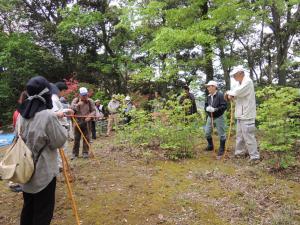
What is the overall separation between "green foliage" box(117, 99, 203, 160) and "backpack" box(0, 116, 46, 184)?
4152 millimetres

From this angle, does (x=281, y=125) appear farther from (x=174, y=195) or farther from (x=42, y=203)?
(x=42, y=203)

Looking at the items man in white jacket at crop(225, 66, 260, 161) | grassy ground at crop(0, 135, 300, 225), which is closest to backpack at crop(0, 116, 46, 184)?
grassy ground at crop(0, 135, 300, 225)

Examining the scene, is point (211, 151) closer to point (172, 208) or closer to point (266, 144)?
point (266, 144)

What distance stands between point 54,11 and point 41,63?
4153 millimetres

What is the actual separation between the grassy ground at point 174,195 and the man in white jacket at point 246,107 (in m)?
0.41

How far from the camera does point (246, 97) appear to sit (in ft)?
22.1

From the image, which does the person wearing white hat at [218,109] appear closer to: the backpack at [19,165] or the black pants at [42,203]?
the black pants at [42,203]

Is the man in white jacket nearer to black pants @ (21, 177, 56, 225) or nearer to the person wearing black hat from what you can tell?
the person wearing black hat

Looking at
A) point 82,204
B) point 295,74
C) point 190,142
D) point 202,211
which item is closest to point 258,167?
point 190,142

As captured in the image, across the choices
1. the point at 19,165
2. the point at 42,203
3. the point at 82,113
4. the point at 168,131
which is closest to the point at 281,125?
the point at 168,131

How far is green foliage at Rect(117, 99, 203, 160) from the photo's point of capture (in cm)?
731

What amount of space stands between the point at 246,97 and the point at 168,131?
176cm

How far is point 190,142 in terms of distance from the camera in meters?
7.46

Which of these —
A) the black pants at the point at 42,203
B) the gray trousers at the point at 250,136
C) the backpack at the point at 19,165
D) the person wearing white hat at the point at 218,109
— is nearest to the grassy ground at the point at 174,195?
the gray trousers at the point at 250,136
